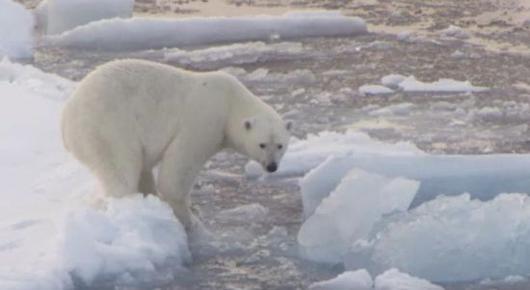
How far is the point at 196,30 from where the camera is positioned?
502 inches

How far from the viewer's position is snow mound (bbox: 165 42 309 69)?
1166 cm

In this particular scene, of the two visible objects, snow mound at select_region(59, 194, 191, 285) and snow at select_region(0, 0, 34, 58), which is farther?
snow at select_region(0, 0, 34, 58)

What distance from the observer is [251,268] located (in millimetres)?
5816

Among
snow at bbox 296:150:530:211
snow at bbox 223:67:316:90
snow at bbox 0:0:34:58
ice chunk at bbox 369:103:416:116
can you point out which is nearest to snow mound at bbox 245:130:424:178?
snow at bbox 296:150:530:211

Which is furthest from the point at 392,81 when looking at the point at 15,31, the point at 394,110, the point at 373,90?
the point at 15,31

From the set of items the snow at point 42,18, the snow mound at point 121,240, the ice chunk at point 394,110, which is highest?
the snow mound at point 121,240

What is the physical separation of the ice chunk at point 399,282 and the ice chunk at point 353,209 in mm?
389

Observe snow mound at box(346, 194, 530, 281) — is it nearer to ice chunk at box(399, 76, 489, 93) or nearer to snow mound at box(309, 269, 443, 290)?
snow mound at box(309, 269, 443, 290)

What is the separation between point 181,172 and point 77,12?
740cm

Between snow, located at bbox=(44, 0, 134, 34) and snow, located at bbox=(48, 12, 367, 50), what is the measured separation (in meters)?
0.56

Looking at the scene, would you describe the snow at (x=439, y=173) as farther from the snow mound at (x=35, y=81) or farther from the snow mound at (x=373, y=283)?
the snow mound at (x=35, y=81)

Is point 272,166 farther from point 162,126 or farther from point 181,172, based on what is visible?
point 162,126

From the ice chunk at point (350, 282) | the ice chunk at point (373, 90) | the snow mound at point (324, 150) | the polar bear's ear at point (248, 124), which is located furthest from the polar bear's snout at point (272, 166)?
the ice chunk at point (373, 90)

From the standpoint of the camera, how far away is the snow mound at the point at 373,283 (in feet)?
18.1
